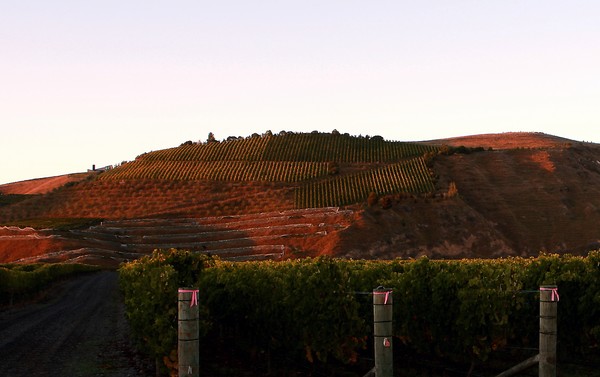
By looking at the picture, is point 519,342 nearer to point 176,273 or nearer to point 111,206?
point 176,273

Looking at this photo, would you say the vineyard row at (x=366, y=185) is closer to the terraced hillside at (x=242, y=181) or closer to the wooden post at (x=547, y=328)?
the terraced hillside at (x=242, y=181)

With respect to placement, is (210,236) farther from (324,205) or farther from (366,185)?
(366,185)

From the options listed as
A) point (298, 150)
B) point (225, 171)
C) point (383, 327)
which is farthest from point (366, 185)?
point (383, 327)

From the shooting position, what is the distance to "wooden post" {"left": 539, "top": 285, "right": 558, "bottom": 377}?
15.2 meters

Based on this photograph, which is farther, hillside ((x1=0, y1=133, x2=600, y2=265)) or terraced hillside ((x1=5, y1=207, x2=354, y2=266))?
hillside ((x1=0, y1=133, x2=600, y2=265))

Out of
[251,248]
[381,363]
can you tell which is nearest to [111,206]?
[251,248]

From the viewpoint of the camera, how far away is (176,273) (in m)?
24.0

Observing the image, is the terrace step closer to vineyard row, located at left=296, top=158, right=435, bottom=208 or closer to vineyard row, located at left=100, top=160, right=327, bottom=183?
vineyard row, located at left=296, top=158, right=435, bottom=208

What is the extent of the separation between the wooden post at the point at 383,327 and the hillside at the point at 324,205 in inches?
3687

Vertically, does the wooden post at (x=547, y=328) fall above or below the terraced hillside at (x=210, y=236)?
above

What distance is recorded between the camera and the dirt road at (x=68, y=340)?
26703mm

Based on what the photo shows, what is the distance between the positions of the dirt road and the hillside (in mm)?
60324

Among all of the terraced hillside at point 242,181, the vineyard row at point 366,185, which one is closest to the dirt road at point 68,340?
the vineyard row at point 366,185

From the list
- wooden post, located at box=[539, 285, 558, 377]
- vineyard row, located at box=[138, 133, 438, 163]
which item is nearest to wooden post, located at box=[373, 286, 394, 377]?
wooden post, located at box=[539, 285, 558, 377]
